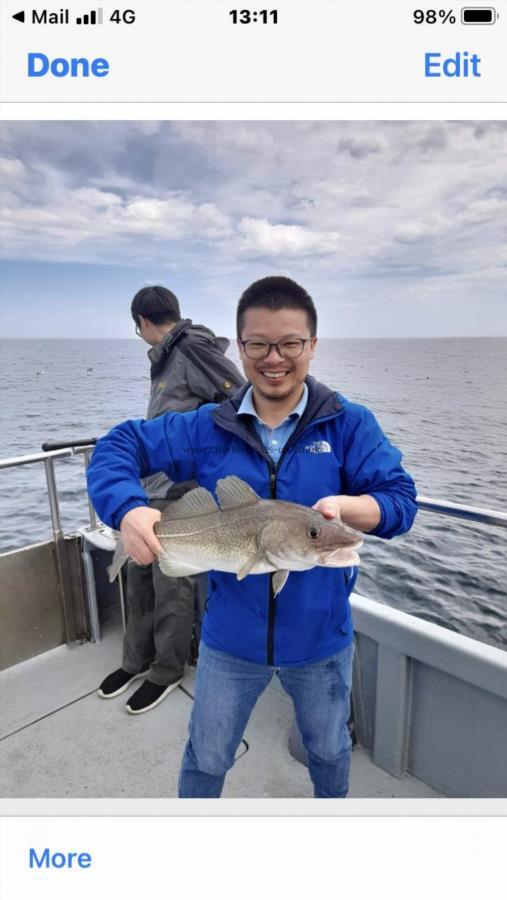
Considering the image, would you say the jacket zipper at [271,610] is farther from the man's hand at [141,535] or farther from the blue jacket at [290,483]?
the man's hand at [141,535]

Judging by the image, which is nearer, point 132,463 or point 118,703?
point 132,463

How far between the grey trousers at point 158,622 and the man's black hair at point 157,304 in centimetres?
174

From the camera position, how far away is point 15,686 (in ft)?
12.6

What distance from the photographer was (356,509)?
1.76 meters

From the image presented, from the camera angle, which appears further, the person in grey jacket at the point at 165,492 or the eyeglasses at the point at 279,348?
the person in grey jacket at the point at 165,492

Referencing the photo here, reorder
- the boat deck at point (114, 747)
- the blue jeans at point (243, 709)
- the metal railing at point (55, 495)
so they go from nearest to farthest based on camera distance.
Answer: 1. the blue jeans at point (243, 709)
2. the metal railing at point (55, 495)
3. the boat deck at point (114, 747)

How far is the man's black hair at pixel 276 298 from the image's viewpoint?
1862 mm

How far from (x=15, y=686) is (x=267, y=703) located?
1.94 meters

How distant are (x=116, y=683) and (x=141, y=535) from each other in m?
2.45

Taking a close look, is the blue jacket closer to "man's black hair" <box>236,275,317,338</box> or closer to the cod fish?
the cod fish
